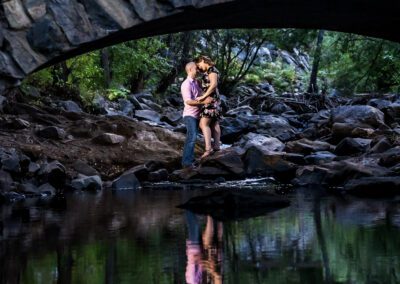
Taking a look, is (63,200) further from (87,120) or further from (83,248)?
(87,120)

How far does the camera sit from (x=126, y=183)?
11367mm

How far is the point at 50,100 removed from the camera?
1670cm

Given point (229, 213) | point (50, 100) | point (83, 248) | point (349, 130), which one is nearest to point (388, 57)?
point (349, 130)

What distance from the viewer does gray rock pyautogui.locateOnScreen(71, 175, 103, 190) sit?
1104 centimetres

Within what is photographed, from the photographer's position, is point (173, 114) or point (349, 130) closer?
point (349, 130)

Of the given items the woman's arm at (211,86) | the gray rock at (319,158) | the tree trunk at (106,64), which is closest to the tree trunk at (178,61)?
the tree trunk at (106,64)

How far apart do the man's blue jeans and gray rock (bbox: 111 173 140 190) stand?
1191 mm

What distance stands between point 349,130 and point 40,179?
335 inches

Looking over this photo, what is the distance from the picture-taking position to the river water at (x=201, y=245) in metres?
3.80

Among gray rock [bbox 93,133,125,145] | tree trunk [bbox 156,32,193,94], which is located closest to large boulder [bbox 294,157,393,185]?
gray rock [bbox 93,133,125,145]

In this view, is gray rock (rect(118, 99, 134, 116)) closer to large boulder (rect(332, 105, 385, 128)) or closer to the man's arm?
large boulder (rect(332, 105, 385, 128))

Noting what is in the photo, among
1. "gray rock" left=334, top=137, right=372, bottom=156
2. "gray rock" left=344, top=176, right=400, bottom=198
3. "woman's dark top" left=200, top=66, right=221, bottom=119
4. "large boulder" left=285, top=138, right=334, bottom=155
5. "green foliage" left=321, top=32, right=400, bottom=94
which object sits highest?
"green foliage" left=321, top=32, right=400, bottom=94

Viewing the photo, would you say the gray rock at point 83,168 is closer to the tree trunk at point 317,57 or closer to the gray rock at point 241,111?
the gray rock at point 241,111

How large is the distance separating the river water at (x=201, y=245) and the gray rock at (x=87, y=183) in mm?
3126
